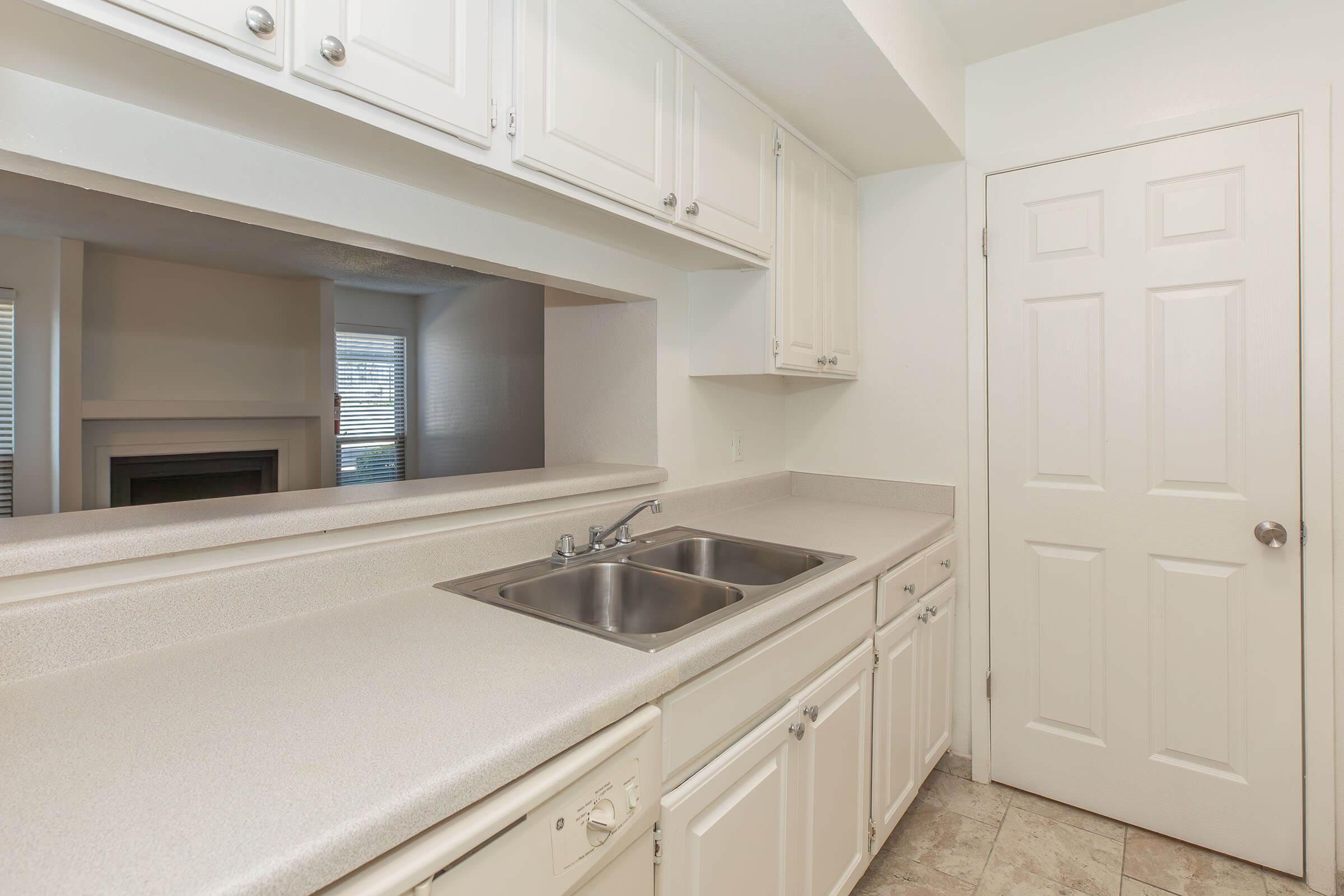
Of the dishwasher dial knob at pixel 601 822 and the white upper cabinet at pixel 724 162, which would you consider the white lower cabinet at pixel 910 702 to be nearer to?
the dishwasher dial knob at pixel 601 822

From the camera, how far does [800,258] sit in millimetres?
2025

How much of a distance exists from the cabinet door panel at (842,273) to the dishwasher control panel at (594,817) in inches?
63.8

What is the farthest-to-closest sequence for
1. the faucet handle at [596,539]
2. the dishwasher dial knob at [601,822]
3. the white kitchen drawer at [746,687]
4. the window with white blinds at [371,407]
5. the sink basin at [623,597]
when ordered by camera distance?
1. the window with white blinds at [371,407]
2. the faucet handle at [596,539]
3. the sink basin at [623,597]
4. the white kitchen drawer at [746,687]
5. the dishwasher dial knob at [601,822]

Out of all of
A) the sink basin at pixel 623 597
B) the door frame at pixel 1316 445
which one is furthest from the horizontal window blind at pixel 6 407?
the door frame at pixel 1316 445

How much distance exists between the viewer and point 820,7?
1.40 m

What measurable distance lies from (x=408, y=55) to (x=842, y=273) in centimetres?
169

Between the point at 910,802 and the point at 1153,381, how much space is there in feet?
4.69

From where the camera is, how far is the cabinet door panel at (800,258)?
1.92 m

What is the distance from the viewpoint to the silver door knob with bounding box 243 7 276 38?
0.78 m

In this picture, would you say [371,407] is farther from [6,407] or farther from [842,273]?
[842,273]

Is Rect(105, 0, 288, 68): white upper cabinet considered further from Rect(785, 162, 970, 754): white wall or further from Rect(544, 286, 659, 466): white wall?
Rect(785, 162, 970, 754): white wall

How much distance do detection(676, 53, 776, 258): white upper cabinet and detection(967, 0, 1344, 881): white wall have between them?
0.92 metres

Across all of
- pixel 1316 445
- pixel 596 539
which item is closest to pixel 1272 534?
pixel 1316 445

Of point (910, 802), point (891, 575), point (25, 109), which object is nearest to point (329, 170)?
point (25, 109)
